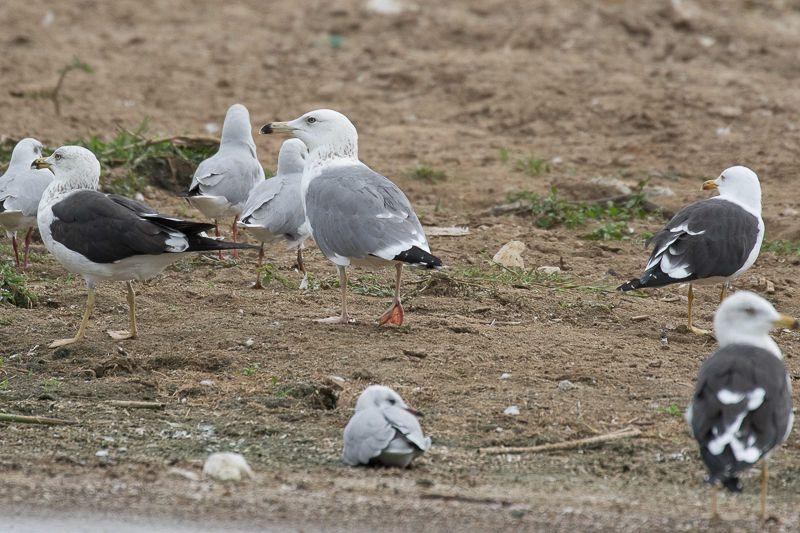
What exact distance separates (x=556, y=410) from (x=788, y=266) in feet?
13.3

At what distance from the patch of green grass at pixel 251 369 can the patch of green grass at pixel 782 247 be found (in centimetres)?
485

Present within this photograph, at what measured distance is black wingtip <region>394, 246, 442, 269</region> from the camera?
26.5 ft

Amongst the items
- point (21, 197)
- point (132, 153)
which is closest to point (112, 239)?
point (21, 197)

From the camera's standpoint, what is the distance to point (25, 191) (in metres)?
9.91

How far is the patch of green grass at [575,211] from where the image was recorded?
11438 mm

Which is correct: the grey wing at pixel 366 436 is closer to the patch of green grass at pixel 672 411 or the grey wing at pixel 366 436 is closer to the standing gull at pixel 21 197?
the patch of green grass at pixel 672 411

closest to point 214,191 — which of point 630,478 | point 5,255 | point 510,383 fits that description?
point 5,255

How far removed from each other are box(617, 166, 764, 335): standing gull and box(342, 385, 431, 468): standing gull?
257 centimetres

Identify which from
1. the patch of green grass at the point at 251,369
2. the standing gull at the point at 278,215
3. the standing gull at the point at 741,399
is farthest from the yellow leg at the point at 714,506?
the standing gull at the point at 278,215

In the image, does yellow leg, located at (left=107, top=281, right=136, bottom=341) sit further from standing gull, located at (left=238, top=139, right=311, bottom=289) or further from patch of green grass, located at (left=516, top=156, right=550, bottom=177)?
patch of green grass, located at (left=516, top=156, right=550, bottom=177)

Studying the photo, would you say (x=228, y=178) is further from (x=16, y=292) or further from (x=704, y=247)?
(x=704, y=247)

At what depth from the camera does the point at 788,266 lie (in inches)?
402

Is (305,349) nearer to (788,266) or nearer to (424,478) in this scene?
(424,478)

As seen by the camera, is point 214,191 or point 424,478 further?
point 214,191
